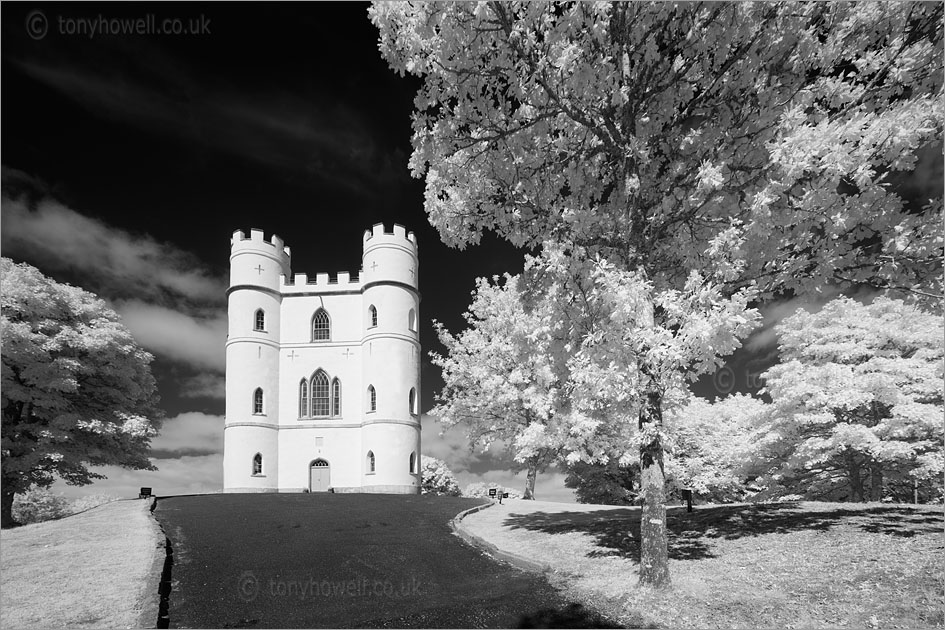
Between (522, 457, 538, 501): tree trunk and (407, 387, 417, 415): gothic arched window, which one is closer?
(522, 457, 538, 501): tree trunk

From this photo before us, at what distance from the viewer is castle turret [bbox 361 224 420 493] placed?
37.1 m

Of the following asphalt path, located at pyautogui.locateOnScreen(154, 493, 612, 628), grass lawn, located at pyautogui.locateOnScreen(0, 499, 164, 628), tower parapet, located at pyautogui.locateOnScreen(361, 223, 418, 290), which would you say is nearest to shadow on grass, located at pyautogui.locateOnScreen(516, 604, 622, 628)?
asphalt path, located at pyautogui.locateOnScreen(154, 493, 612, 628)

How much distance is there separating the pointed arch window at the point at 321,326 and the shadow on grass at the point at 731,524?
2764 cm

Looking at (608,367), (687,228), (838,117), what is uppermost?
(838,117)

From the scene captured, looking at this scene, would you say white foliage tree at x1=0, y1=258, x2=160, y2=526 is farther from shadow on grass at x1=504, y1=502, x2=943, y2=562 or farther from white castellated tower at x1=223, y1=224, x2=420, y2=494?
shadow on grass at x1=504, y1=502, x2=943, y2=562

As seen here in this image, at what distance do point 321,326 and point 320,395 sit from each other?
514 cm

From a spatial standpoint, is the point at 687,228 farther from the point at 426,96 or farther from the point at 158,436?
the point at 158,436

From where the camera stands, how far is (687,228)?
1110 centimetres

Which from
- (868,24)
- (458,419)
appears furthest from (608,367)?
(458,419)

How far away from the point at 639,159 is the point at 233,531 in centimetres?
1455

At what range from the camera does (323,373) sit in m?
40.8
